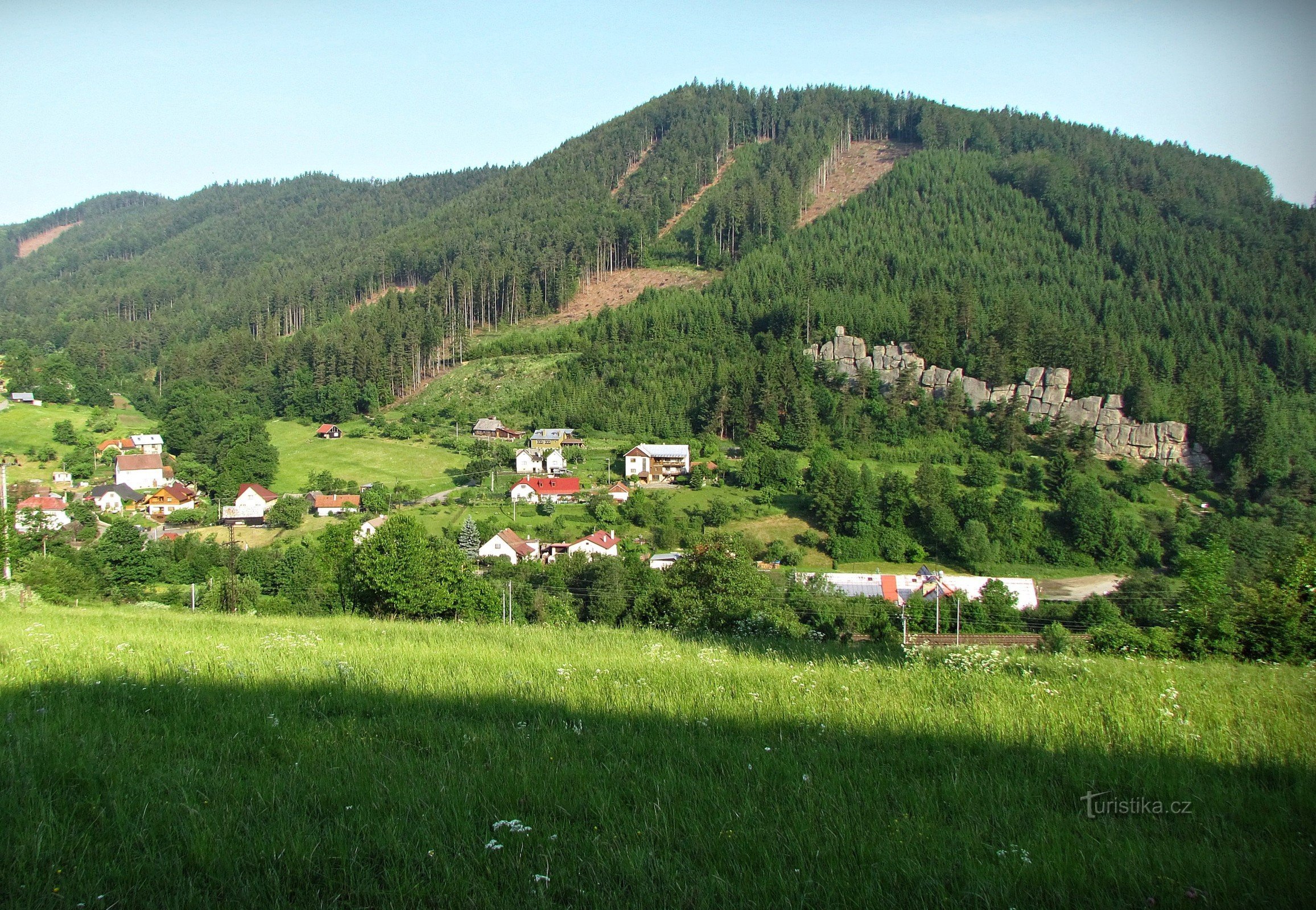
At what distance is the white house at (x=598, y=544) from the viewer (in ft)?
158

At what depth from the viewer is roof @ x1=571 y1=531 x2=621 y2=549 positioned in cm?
4891

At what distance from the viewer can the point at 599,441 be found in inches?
3155

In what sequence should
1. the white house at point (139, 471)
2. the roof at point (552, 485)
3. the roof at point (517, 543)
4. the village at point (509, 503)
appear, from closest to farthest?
the village at point (509, 503) → the roof at point (517, 543) → the roof at point (552, 485) → the white house at point (139, 471)

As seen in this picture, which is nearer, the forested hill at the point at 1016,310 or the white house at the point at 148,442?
the forested hill at the point at 1016,310

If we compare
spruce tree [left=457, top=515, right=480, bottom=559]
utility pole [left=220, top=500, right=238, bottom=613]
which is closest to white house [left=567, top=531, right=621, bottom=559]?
spruce tree [left=457, top=515, right=480, bottom=559]

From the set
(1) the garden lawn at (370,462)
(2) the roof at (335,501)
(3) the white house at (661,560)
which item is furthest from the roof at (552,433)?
(3) the white house at (661,560)

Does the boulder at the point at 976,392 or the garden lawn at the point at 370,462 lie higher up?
the boulder at the point at 976,392

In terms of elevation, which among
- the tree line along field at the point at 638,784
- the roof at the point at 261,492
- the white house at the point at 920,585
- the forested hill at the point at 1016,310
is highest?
the forested hill at the point at 1016,310

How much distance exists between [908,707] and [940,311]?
91.2 meters

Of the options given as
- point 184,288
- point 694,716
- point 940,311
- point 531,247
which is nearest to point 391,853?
point 694,716

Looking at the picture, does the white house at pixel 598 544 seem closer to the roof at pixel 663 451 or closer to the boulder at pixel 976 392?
the roof at pixel 663 451

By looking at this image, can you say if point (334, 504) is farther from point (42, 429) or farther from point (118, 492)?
point (42, 429)

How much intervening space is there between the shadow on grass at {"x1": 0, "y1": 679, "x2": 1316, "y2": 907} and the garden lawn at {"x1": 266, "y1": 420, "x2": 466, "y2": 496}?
6204 centimetres

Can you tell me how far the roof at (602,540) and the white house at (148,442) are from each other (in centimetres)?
6447
